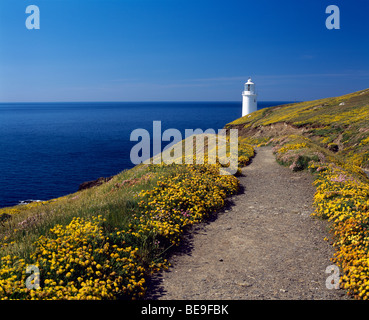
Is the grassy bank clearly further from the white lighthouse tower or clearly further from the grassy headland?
the white lighthouse tower

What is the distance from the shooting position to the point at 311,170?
17.3 metres

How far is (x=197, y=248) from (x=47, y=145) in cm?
8440

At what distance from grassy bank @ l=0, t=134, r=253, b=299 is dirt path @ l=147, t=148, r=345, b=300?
0.60 m

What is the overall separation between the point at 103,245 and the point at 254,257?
4.01m

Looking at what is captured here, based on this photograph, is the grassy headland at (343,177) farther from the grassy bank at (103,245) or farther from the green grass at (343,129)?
the grassy bank at (103,245)

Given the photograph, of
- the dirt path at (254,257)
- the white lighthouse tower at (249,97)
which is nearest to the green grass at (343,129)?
the dirt path at (254,257)

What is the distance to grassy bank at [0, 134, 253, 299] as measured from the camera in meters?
5.51

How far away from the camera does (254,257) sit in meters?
7.91

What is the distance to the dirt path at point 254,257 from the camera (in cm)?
636

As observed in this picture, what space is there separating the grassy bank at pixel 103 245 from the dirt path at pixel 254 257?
23.5 inches

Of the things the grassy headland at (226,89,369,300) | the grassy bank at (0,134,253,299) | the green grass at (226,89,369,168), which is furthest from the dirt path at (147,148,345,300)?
the green grass at (226,89,369,168)

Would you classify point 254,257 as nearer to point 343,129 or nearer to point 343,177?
point 343,177
